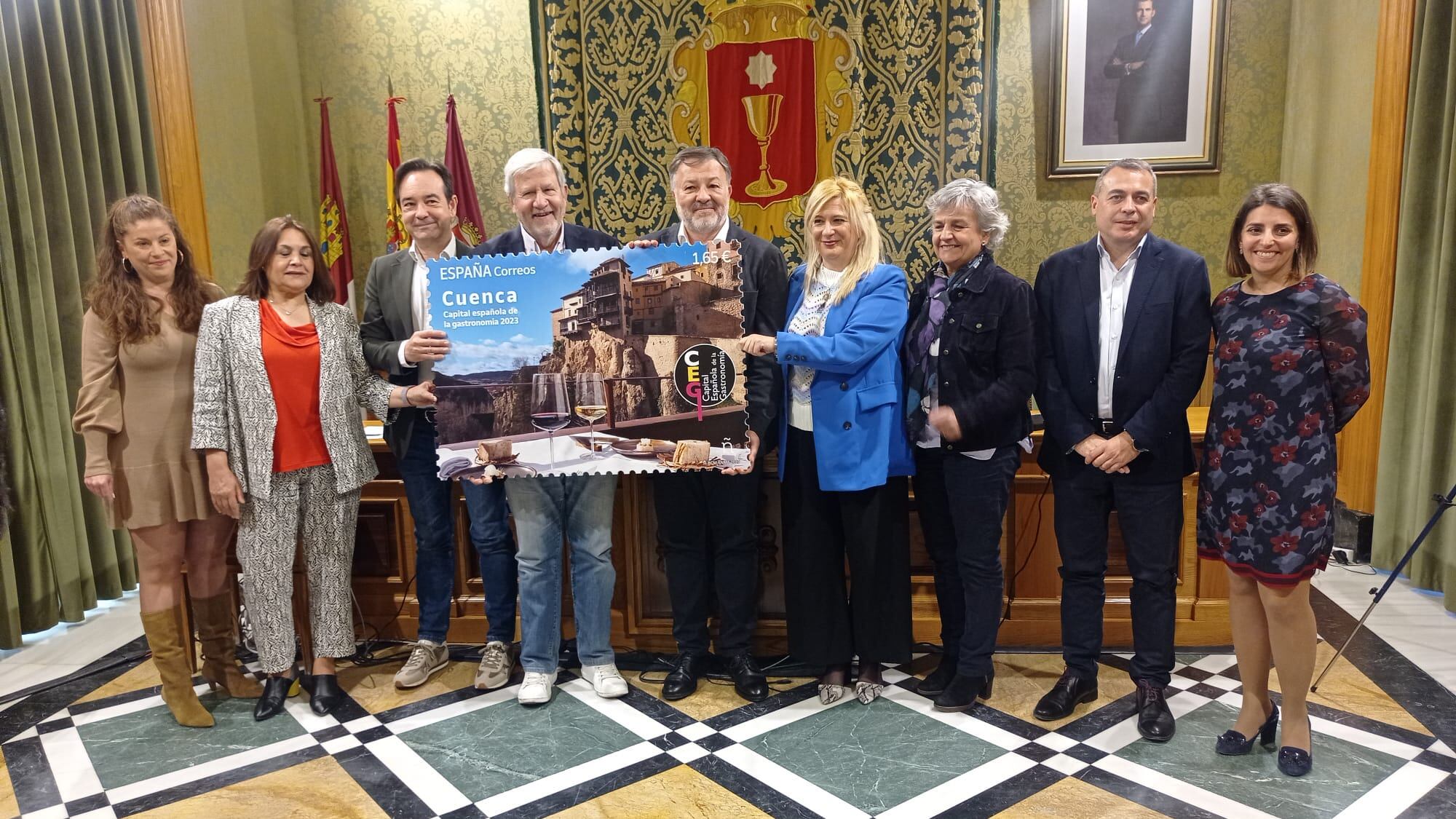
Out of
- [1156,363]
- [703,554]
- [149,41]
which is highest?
[149,41]

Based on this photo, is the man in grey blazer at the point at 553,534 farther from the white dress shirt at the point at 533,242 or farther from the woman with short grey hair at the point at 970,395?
the woman with short grey hair at the point at 970,395

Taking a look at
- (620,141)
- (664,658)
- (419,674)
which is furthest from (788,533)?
(620,141)

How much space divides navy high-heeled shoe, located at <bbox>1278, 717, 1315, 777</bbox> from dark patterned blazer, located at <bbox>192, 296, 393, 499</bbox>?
99.0 inches

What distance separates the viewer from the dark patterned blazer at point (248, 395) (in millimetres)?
2369

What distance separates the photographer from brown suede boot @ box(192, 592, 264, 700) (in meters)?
2.60

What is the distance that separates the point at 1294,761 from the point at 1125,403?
924 mm

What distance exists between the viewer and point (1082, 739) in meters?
2.30

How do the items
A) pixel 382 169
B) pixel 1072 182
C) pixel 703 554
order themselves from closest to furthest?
1. pixel 703 554
2. pixel 1072 182
3. pixel 382 169

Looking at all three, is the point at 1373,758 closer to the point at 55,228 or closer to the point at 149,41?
the point at 55,228

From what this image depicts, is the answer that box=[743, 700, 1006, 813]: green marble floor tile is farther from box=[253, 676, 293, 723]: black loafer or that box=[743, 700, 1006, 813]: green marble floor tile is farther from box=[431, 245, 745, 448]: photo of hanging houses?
box=[253, 676, 293, 723]: black loafer

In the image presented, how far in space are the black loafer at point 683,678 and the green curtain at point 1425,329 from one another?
8.88 feet

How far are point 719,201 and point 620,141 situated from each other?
2243mm

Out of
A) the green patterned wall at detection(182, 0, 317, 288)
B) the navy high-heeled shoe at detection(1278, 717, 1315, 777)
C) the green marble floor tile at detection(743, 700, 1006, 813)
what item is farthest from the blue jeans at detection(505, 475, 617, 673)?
the green patterned wall at detection(182, 0, 317, 288)

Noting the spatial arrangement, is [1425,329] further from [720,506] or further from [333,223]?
[333,223]
